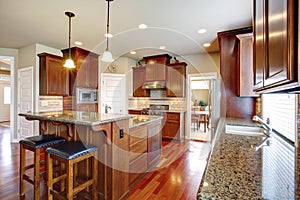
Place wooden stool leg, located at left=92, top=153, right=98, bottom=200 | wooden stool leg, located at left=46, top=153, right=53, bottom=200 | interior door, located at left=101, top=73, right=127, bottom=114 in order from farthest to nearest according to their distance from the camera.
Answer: interior door, located at left=101, top=73, right=127, bottom=114, wooden stool leg, located at left=92, top=153, right=98, bottom=200, wooden stool leg, located at left=46, top=153, right=53, bottom=200

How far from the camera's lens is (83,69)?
178 inches

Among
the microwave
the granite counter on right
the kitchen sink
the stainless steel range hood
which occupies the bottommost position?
the kitchen sink

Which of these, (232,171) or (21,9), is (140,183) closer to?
(232,171)

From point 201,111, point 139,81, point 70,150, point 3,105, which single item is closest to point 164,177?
point 70,150

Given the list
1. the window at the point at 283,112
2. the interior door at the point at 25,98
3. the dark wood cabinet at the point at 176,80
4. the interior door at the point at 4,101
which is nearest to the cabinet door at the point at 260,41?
the window at the point at 283,112

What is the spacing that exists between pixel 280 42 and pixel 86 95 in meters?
4.58

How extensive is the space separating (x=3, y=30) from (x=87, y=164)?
356 cm

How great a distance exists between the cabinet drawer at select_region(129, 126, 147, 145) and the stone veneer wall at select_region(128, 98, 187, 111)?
2.79 meters

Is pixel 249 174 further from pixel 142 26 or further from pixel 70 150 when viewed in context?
pixel 142 26

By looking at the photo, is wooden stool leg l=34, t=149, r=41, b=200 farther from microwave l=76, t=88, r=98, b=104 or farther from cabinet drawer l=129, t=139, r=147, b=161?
microwave l=76, t=88, r=98, b=104

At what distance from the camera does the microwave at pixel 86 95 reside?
14.6ft

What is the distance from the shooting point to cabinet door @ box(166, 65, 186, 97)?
5.03 meters

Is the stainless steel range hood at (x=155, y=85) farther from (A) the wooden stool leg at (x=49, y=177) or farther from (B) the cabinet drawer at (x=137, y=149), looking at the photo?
(A) the wooden stool leg at (x=49, y=177)

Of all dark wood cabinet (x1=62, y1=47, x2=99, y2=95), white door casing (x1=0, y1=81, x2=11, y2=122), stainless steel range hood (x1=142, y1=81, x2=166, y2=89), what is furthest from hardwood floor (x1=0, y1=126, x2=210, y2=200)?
white door casing (x1=0, y1=81, x2=11, y2=122)
